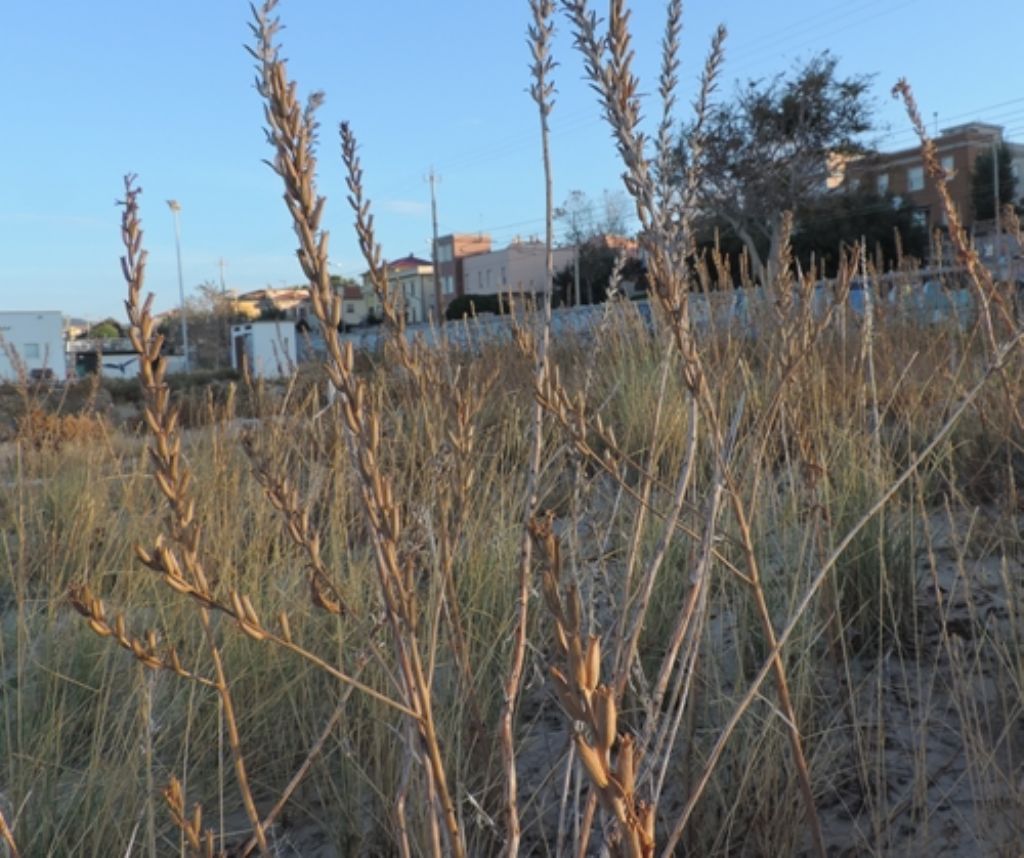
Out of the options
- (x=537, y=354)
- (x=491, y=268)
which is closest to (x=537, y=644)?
(x=537, y=354)

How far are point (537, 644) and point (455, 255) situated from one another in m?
62.1

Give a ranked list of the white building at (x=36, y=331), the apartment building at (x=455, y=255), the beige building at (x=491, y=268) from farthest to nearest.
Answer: the apartment building at (x=455, y=255) < the beige building at (x=491, y=268) < the white building at (x=36, y=331)

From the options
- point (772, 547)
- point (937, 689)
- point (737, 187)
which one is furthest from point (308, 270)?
point (737, 187)

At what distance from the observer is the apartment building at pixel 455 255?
200 feet

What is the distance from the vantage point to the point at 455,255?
63.2 m

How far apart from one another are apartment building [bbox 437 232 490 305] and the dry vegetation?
58.2 metres

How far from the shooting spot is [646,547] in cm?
267

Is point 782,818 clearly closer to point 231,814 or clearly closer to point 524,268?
point 231,814

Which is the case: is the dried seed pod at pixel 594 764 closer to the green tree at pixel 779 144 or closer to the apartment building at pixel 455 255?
the green tree at pixel 779 144

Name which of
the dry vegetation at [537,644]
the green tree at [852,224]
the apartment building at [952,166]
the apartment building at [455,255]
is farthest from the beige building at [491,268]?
the dry vegetation at [537,644]

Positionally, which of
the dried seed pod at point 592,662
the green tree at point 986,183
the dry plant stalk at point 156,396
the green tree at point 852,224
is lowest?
the dried seed pod at point 592,662

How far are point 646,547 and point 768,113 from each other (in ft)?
85.2

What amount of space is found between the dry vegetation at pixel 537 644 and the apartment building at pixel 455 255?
58.2 meters

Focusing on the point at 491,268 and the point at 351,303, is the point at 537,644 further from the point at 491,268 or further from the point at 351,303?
the point at 491,268
